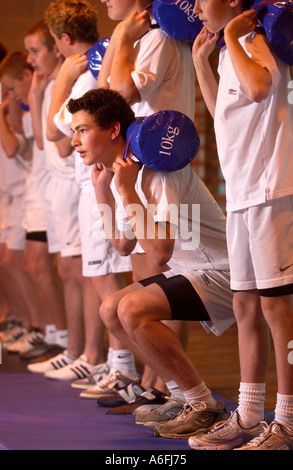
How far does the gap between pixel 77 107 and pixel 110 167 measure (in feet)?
0.83

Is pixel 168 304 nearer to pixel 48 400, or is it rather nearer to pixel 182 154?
pixel 182 154

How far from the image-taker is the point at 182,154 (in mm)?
2600

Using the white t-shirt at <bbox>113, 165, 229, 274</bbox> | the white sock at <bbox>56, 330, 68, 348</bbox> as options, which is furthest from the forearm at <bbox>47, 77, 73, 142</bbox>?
the white sock at <bbox>56, 330, 68, 348</bbox>

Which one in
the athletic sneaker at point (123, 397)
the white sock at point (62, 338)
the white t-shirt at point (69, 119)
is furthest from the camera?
the white sock at point (62, 338)

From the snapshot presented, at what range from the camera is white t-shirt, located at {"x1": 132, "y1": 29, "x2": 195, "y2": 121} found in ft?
9.80

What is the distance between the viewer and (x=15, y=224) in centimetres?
508

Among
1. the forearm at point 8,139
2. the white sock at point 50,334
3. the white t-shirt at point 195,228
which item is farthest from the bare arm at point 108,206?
the forearm at point 8,139

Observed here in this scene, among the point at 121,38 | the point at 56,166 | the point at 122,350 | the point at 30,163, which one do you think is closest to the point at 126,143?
the point at 121,38

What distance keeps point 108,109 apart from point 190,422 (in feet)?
3.65

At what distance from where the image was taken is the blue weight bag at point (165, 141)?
2.57 metres

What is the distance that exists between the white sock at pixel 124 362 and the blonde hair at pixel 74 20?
1496 mm

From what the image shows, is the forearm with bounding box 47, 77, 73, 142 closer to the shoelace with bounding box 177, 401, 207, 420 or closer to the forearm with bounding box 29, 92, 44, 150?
the forearm with bounding box 29, 92, 44, 150

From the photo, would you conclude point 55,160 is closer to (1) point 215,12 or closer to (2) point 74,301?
(2) point 74,301

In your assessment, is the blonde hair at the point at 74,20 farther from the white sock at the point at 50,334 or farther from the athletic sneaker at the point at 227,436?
the athletic sneaker at the point at 227,436
